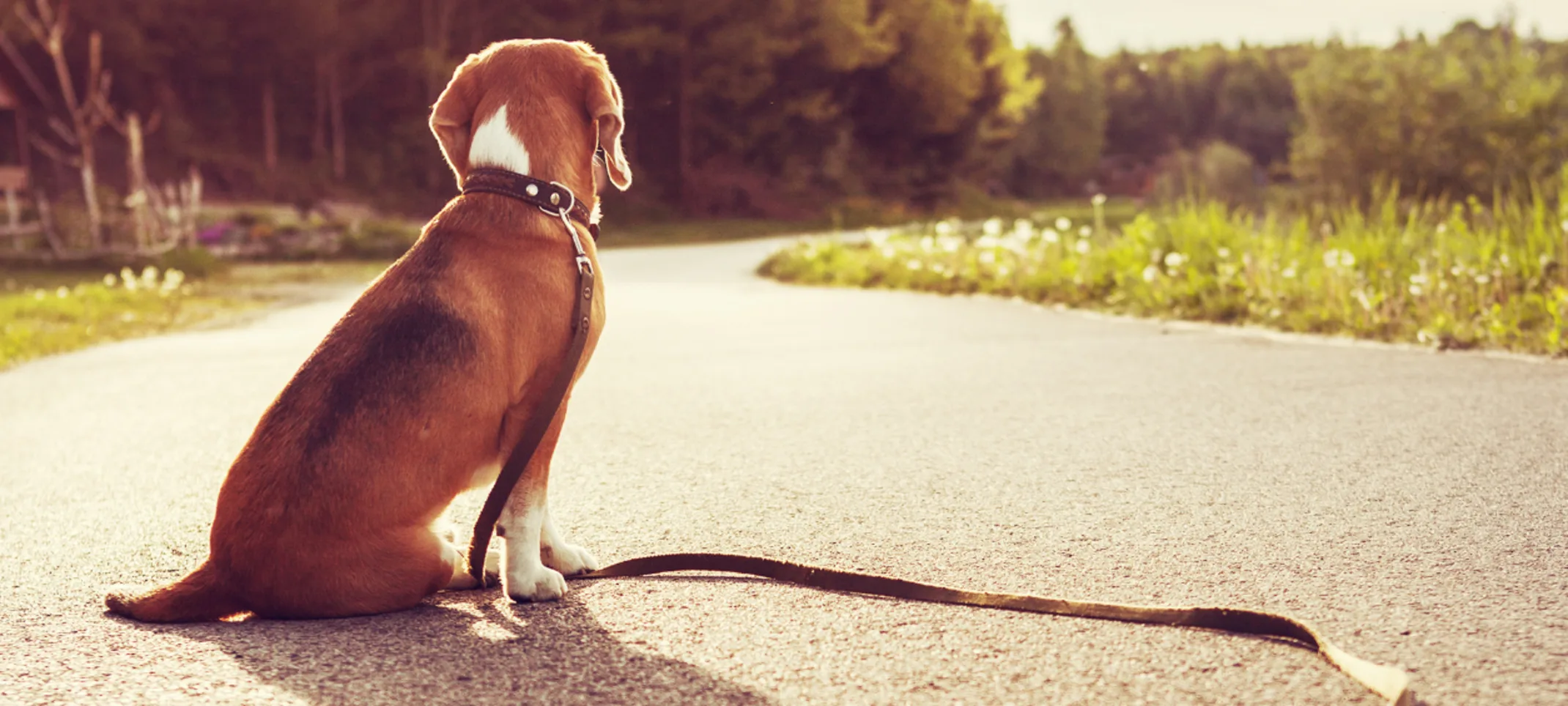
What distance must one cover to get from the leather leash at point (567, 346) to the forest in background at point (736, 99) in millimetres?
29658

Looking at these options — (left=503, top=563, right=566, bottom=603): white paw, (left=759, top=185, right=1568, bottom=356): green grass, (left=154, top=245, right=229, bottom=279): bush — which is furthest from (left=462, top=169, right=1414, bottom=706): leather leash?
(left=154, top=245, right=229, bottom=279): bush

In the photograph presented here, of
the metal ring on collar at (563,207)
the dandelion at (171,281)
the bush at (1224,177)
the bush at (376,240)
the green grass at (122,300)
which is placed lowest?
the green grass at (122,300)

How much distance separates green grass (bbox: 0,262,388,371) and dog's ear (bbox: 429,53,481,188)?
852 centimetres

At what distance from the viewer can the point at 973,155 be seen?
1880 inches

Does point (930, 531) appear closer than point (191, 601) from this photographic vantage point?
No

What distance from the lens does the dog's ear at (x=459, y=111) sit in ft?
12.2

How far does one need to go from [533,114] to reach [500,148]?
0.13 meters

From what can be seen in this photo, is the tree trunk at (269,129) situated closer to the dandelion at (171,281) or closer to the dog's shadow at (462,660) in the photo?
the dandelion at (171,281)

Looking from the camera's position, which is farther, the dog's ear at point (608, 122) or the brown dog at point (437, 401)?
the dog's ear at point (608, 122)

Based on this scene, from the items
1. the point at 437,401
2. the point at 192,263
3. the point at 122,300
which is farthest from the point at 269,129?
the point at 437,401

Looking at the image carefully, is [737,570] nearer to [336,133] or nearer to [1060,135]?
[336,133]

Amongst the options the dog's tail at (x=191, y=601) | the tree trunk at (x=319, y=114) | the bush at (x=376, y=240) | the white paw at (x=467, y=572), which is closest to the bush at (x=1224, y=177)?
the bush at (x=376, y=240)

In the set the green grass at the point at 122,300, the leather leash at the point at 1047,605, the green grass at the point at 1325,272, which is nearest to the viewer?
the leather leash at the point at 1047,605

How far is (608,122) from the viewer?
375 centimetres
